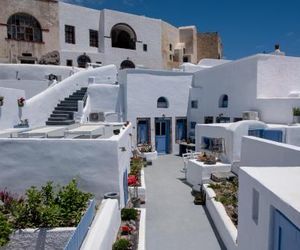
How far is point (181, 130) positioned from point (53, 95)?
11.0 metres

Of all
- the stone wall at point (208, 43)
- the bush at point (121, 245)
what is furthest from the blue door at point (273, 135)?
the stone wall at point (208, 43)

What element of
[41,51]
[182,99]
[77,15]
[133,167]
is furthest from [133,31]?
[133,167]

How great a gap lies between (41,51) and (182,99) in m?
16.0

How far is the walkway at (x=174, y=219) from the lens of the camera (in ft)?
30.7

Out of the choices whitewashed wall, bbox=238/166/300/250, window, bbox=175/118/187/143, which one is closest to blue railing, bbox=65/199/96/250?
whitewashed wall, bbox=238/166/300/250

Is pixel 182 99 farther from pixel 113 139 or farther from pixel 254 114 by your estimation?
pixel 113 139

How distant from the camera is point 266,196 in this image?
17.2 ft

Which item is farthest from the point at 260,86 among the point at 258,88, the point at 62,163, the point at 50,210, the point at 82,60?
the point at 82,60

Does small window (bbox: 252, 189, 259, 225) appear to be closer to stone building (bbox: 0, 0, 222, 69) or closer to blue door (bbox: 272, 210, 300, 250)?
blue door (bbox: 272, 210, 300, 250)

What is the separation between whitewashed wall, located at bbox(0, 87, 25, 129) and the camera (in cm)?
1367

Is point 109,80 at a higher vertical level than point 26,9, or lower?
lower

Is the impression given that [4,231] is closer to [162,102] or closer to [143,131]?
[143,131]

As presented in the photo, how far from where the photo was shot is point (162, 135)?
24.0 metres

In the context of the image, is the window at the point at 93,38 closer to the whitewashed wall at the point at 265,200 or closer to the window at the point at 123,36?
the window at the point at 123,36
